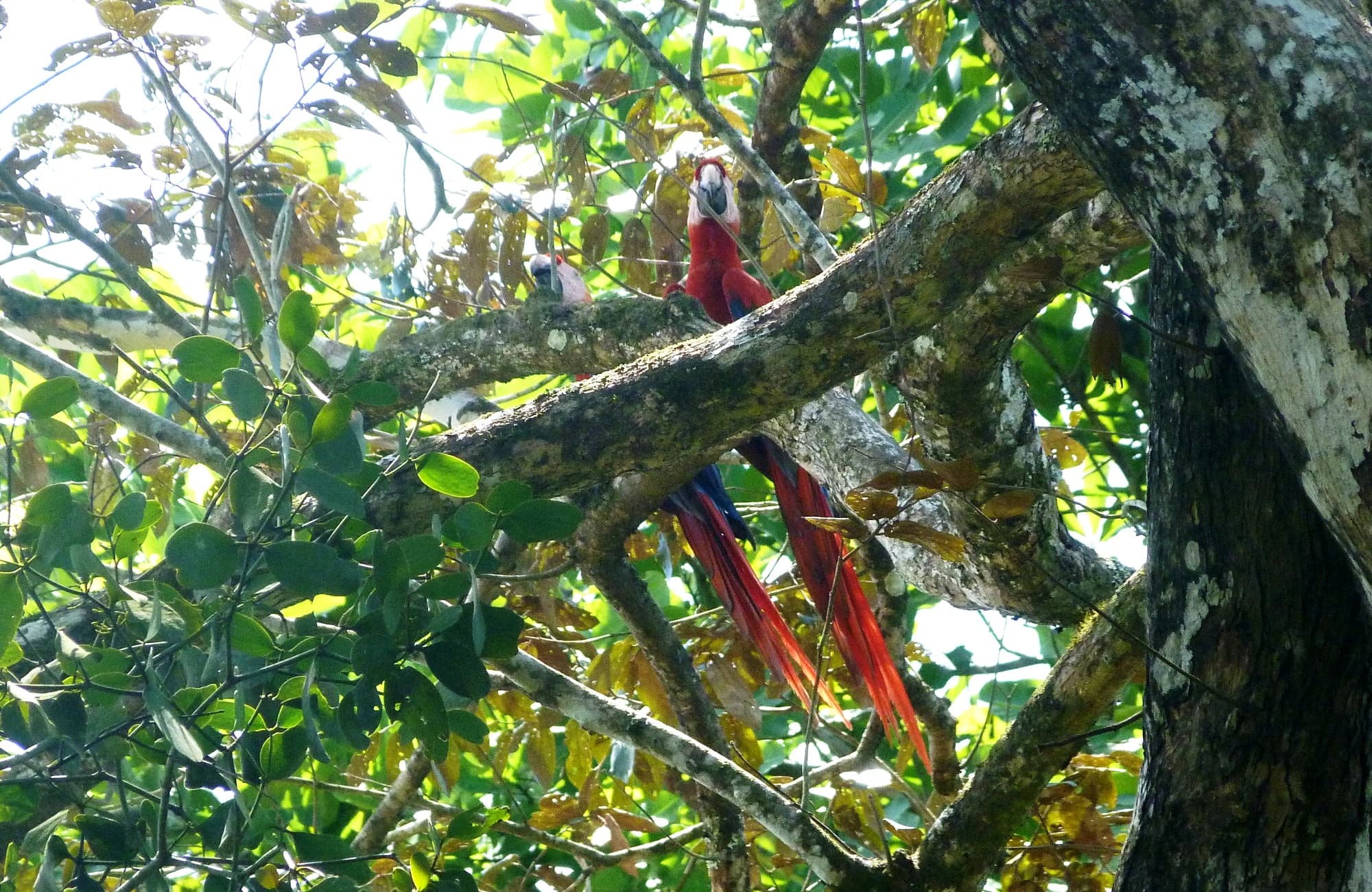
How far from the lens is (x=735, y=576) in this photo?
7.41ft

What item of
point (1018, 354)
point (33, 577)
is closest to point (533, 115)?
point (1018, 354)

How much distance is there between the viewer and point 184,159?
2.14 m

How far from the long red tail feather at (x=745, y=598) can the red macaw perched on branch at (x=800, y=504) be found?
9cm

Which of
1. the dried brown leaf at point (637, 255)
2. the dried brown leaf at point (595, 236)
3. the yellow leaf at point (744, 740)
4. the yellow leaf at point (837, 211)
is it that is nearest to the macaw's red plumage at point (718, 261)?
the dried brown leaf at point (637, 255)

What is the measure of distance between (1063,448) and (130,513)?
6.11 ft

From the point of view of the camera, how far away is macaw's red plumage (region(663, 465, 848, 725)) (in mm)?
2145

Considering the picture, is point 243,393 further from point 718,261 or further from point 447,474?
point 718,261

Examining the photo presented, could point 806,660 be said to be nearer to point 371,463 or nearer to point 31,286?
point 371,463

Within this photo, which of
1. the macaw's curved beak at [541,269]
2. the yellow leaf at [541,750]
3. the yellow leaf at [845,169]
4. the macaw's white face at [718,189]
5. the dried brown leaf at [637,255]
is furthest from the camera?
the macaw's curved beak at [541,269]

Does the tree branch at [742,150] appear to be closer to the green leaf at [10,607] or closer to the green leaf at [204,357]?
the green leaf at [204,357]

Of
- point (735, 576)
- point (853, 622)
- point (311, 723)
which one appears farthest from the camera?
point (735, 576)

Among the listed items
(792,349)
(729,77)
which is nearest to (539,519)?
(792,349)

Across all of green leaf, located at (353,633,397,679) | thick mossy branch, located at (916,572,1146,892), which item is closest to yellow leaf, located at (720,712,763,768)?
thick mossy branch, located at (916,572,1146,892)

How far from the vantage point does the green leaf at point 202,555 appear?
90 cm
